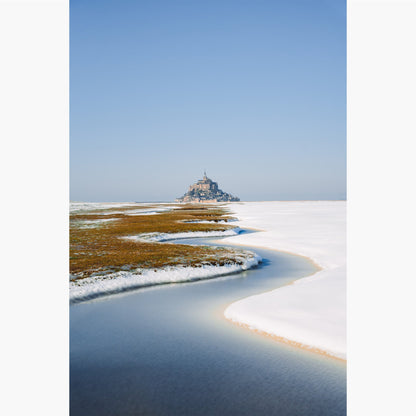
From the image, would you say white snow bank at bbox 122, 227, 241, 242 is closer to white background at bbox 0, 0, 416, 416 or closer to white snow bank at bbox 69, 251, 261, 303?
white snow bank at bbox 69, 251, 261, 303

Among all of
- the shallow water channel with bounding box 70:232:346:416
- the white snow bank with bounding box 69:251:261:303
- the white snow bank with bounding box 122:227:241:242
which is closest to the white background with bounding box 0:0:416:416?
the shallow water channel with bounding box 70:232:346:416

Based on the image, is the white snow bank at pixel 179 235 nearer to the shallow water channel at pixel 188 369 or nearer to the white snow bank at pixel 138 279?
the white snow bank at pixel 138 279

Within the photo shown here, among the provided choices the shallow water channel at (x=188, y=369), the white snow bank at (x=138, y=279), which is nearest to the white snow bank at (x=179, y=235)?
the white snow bank at (x=138, y=279)

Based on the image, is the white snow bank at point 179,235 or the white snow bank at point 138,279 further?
the white snow bank at point 179,235
